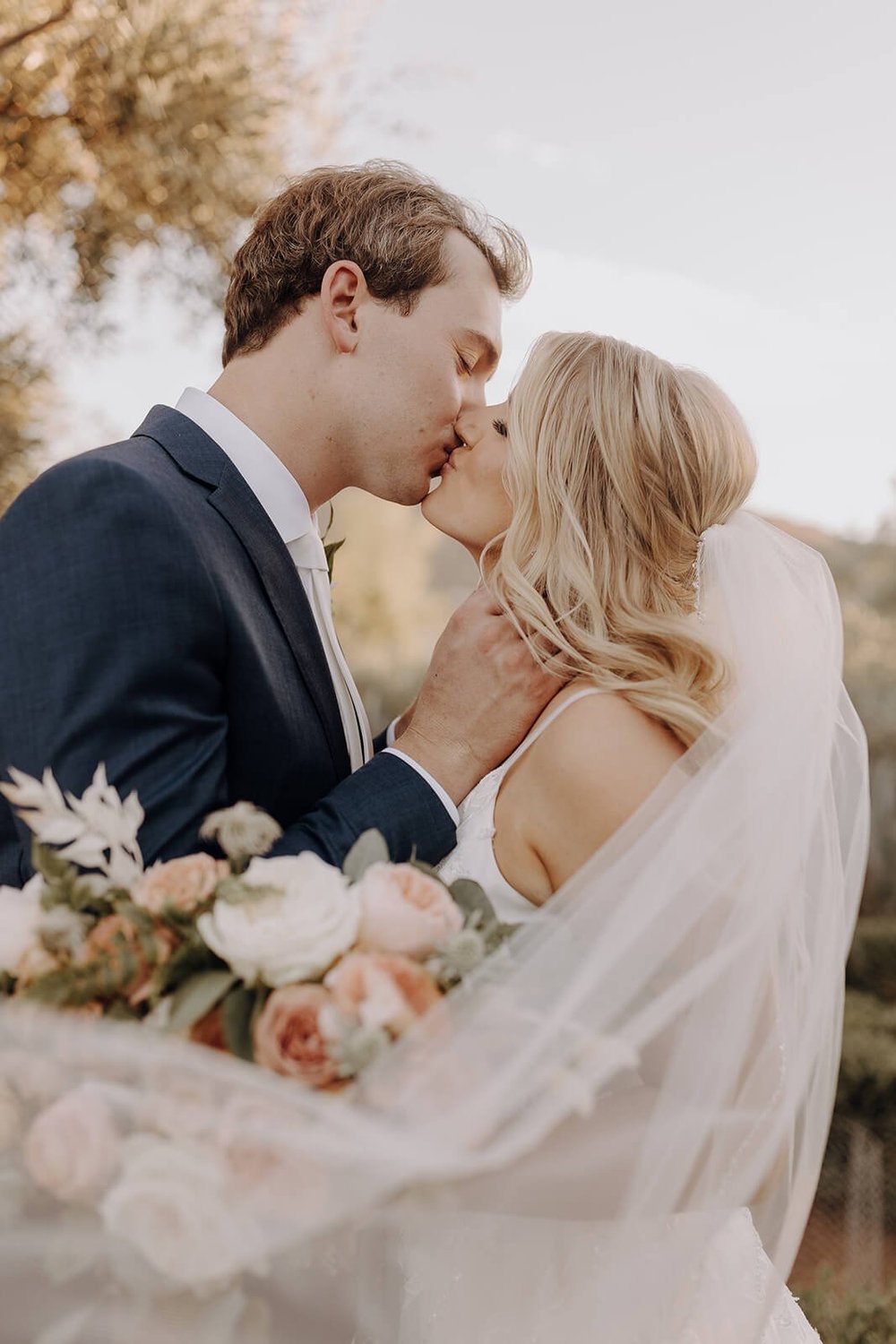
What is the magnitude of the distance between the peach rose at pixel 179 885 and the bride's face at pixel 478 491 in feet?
4.53

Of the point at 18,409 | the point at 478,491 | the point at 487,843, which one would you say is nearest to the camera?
the point at 487,843

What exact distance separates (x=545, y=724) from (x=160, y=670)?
0.77 meters

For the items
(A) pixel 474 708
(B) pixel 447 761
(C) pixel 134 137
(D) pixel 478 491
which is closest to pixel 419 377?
(D) pixel 478 491

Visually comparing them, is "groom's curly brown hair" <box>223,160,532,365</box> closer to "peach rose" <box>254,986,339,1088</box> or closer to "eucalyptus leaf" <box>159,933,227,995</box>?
"eucalyptus leaf" <box>159,933,227,995</box>

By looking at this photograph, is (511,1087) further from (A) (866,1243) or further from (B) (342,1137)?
(A) (866,1243)

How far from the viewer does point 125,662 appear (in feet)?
6.58

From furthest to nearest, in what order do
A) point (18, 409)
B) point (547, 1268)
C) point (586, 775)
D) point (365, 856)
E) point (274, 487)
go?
point (18, 409) < point (274, 487) < point (586, 775) < point (547, 1268) < point (365, 856)

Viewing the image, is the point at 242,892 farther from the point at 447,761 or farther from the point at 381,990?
the point at 447,761

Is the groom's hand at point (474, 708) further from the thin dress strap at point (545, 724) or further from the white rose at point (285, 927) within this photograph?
the white rose at point (285, 927)

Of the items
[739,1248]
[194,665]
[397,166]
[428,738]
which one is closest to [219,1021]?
[194,665]

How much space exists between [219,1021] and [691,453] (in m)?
1.66

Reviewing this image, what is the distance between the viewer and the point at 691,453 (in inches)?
101

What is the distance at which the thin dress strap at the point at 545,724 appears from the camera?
7.55 feet

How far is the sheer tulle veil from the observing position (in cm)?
138
